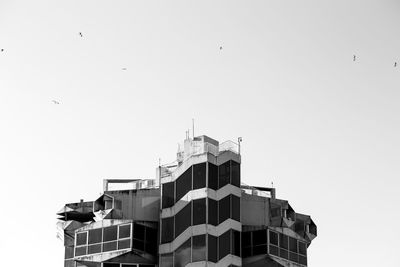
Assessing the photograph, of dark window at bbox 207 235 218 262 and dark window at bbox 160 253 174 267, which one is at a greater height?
dark window at bbox 207 235 218 262

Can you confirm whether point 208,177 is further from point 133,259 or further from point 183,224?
point 133,259

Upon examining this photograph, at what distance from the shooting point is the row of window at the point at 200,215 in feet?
290

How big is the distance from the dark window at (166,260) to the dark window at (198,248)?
3.14 m

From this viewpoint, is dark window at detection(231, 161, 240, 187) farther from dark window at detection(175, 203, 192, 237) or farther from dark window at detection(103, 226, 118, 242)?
dark window at detection(103, 226, 118, 242)

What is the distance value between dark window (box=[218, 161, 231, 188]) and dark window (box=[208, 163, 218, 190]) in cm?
37

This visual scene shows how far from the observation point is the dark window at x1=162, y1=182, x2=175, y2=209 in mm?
91938

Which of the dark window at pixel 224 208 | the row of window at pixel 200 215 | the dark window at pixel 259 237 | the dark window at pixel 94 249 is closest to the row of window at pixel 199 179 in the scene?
the dark window at pixel 224 208

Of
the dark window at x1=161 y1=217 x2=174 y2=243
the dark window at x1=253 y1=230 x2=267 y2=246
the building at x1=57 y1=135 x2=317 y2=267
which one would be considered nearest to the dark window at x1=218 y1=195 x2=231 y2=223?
the building at x1=57 y1=135 x2=317 y2=267

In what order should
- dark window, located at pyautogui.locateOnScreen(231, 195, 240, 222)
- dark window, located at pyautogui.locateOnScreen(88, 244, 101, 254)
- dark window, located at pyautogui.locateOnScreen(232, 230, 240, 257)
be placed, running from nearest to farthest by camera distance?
1. dark window, located at pyautogui.locateOnScreen(232, 230, 240, 257)
2. dark window, located at pyautogui.locateOnScreen(231, 195, 240, 222)
3. dark window, located at pyautogui.locateOnScreen(88, 244, 101, 254)

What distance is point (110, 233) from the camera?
91.1m

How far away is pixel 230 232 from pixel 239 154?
8.29m

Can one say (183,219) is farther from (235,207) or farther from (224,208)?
(235,207)

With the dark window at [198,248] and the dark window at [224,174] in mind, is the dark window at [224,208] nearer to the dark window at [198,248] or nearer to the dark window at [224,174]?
the dark window at [224,174]

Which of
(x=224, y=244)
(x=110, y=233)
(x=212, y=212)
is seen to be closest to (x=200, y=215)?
(x=212, y=212)
